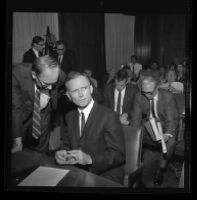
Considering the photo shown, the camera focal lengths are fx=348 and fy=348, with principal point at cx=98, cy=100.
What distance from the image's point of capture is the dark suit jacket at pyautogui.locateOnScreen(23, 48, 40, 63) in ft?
8.71

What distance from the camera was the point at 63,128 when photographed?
8.83 feet

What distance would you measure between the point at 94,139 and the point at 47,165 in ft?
1.34

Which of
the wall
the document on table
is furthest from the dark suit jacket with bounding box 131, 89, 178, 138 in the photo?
the document on table

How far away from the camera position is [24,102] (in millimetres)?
2713

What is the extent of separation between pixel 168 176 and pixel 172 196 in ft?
0.57

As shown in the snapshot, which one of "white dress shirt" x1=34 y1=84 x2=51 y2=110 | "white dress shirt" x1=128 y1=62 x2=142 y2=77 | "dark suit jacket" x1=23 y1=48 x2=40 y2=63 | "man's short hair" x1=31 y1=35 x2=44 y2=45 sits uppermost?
"man's short hair" x1=31 y1=35 x2=44 y2=45

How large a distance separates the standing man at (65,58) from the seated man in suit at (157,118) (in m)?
0.55

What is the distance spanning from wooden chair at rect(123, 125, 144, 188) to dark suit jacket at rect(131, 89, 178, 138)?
68 mm

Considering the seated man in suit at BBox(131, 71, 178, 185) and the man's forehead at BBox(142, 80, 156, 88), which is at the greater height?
the man's forehead at BBox(142, 80, 156, 88)

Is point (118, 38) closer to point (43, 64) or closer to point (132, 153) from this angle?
point (43, 64)

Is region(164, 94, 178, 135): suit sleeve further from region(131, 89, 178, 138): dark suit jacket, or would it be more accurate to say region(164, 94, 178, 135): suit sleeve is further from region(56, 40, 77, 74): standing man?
region(56, 40, 77, 74): standing man

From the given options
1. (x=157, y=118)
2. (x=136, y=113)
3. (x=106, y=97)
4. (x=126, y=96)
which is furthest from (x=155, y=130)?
(x=106, y=97)

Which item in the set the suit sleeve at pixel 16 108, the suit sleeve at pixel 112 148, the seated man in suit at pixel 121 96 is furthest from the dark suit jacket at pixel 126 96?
the suit sleeve at pixel 16 108

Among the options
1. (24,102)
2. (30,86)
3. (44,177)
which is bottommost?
(44,177)
